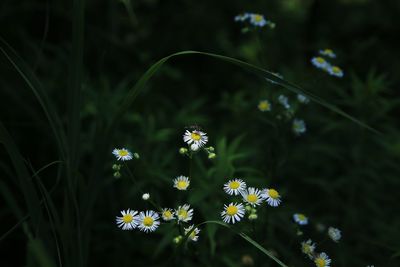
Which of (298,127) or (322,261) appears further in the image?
(298,127)

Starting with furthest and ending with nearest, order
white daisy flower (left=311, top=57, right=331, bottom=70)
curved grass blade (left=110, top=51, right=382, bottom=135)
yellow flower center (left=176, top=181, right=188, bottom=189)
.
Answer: white daisy flower (left=311, top=57, right=331, bottom=70) → yellow flower center (left=176, top=181, right=188, bottom=189) → curved grass blade (left=110, top=51, right=382, bottom=135)

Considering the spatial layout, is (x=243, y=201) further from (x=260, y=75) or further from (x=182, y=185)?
(x=260, y=75)

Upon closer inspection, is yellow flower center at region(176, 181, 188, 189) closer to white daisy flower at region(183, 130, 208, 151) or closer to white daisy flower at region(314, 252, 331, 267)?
white daisy flower at region(183, 130, 208, 151)

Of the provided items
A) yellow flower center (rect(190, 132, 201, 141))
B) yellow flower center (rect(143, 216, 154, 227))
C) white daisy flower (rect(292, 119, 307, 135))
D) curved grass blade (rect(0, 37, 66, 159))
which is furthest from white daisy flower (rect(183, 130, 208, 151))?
white daisy flower (rect(292, 119, 307, 135))

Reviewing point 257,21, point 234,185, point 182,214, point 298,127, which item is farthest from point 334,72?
point 182,214

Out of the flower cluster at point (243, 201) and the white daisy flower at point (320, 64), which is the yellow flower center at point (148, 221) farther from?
the white daisy flower at point (320, 64)

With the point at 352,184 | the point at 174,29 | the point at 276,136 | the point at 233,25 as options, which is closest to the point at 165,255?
the point at 276,136

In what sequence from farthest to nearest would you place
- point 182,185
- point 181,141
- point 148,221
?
point 181,141 < point 182,185 < point 148,221

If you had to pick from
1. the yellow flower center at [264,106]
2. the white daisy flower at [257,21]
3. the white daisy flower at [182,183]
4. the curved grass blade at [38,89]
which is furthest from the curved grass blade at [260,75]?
the white daisy flower at [257,21]
